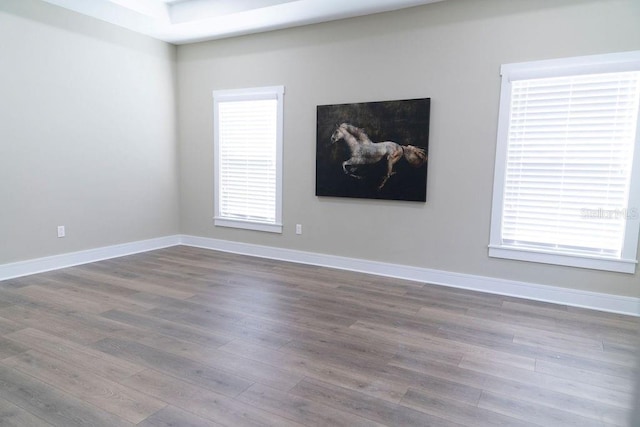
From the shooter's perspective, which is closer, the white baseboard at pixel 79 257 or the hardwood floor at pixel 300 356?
the hardwood floor at pixel 300 356

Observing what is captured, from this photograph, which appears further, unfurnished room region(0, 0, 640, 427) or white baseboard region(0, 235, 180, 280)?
white baseboard region(0, 235, 180, 280)

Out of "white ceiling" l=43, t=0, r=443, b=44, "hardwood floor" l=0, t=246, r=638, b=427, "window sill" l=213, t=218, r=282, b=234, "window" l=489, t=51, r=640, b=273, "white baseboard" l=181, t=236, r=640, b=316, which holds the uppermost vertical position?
"white ceiling" l=43, t=0, r=443, b=44

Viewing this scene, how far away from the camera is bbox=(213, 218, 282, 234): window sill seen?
5.30 m

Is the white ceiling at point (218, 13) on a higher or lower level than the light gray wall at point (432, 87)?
higher

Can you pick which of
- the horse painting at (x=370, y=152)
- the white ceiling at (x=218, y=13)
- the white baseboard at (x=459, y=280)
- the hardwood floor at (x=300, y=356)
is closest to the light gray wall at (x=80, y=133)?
the white ceiling at (x=218, y=13)

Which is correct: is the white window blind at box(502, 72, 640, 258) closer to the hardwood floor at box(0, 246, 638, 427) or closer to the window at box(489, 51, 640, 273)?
the window at box(489, 51, 640, 273)

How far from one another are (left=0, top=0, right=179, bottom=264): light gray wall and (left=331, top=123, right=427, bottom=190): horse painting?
2.76 m

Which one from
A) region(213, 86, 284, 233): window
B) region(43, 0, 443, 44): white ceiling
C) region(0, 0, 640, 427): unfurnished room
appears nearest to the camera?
region(0, 0, 640, 427): unfurnished room

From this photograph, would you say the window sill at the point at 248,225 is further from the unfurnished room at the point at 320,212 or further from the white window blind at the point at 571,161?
the white window blind at the point at 571,161

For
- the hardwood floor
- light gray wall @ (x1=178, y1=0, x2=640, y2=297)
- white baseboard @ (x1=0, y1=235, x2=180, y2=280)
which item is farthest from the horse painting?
white baseboard @ (x1=0, y1=235, x2=180, y2=280)

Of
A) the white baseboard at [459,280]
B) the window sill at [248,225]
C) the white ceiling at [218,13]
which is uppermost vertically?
the white ceiling at [218,13]

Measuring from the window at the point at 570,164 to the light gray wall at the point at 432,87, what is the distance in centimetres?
12

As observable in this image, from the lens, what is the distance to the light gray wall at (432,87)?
3598mm

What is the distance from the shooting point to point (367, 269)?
15.3 feet
